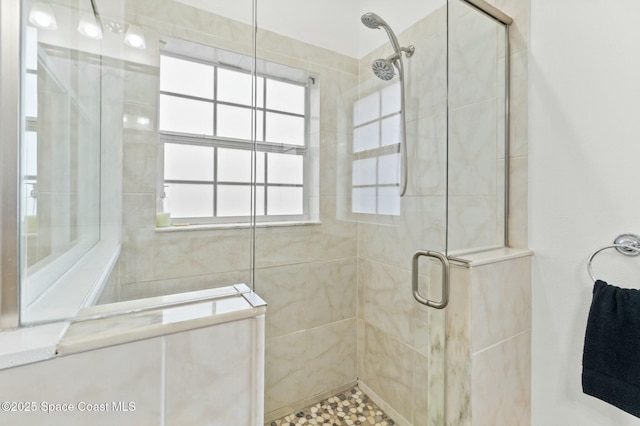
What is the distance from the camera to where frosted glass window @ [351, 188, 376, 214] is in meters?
1.67

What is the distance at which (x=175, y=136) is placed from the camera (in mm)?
1374

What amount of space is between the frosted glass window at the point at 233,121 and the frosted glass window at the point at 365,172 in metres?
0.65

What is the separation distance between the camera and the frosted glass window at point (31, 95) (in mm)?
565

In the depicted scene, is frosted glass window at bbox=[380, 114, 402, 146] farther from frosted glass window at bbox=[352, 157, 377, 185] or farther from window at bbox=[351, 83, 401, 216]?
frosted glass window at bbox=[352, 157, 377, 185]

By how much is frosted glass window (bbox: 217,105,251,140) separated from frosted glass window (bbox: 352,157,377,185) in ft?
2.15

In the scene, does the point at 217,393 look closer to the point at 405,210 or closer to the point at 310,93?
the point at 405,210

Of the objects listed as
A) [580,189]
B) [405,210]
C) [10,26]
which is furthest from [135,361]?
[580,189]

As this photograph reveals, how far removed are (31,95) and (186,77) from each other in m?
0.91

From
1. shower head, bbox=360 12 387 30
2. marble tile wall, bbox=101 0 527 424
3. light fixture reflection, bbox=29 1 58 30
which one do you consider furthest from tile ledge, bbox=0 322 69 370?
shower head, bbox=360 12 387 30

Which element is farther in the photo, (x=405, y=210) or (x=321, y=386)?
(x=321, y=386)

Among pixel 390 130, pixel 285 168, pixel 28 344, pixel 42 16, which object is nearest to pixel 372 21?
pixel 390 130

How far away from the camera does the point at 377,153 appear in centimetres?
165

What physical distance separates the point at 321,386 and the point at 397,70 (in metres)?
1.81

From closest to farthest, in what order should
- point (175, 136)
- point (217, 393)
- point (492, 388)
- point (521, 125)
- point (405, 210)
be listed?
point (217, 393) → point (492, 388) → point (521, 125) → point (175, 136) → point (405, 210)
